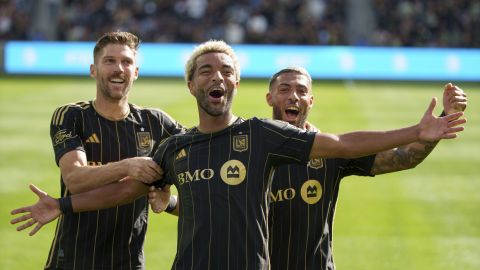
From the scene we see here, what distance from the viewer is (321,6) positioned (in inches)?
1564

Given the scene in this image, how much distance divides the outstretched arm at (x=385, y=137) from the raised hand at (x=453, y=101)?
0.12m

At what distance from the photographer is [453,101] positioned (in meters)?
5.13

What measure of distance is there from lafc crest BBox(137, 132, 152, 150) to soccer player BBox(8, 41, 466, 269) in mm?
1144

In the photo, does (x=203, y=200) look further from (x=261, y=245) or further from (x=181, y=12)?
(x=181, y=12)

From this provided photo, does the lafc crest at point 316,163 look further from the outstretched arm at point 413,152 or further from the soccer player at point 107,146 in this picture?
the soccer player at point 107,146

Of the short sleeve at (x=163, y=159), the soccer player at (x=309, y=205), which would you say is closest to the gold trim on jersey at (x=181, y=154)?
the short sleeve at (x=163, y=159)

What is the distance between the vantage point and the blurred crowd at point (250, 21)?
3703 centimetres

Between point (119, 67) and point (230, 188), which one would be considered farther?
point (119, 67)

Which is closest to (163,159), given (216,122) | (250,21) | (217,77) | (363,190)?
(216,122)

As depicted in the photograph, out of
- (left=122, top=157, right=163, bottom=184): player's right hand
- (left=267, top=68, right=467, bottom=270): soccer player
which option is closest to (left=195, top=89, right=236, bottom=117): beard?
(left=122, top=157, right=163, bottom=184): player's right hand

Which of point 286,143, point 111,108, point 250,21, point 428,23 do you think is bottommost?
point 286,143

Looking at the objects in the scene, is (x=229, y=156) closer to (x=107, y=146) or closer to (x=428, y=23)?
(x=107, y=146)

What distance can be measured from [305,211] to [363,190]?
940 cm

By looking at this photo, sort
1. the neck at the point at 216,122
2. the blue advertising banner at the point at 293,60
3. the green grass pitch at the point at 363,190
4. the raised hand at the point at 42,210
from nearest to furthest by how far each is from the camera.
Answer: the neck at the point at 216,122
the raised hand at the point at 42,210
the green grass pitch at the point at 363,190
the blue advertising banner at the point at 293,60
